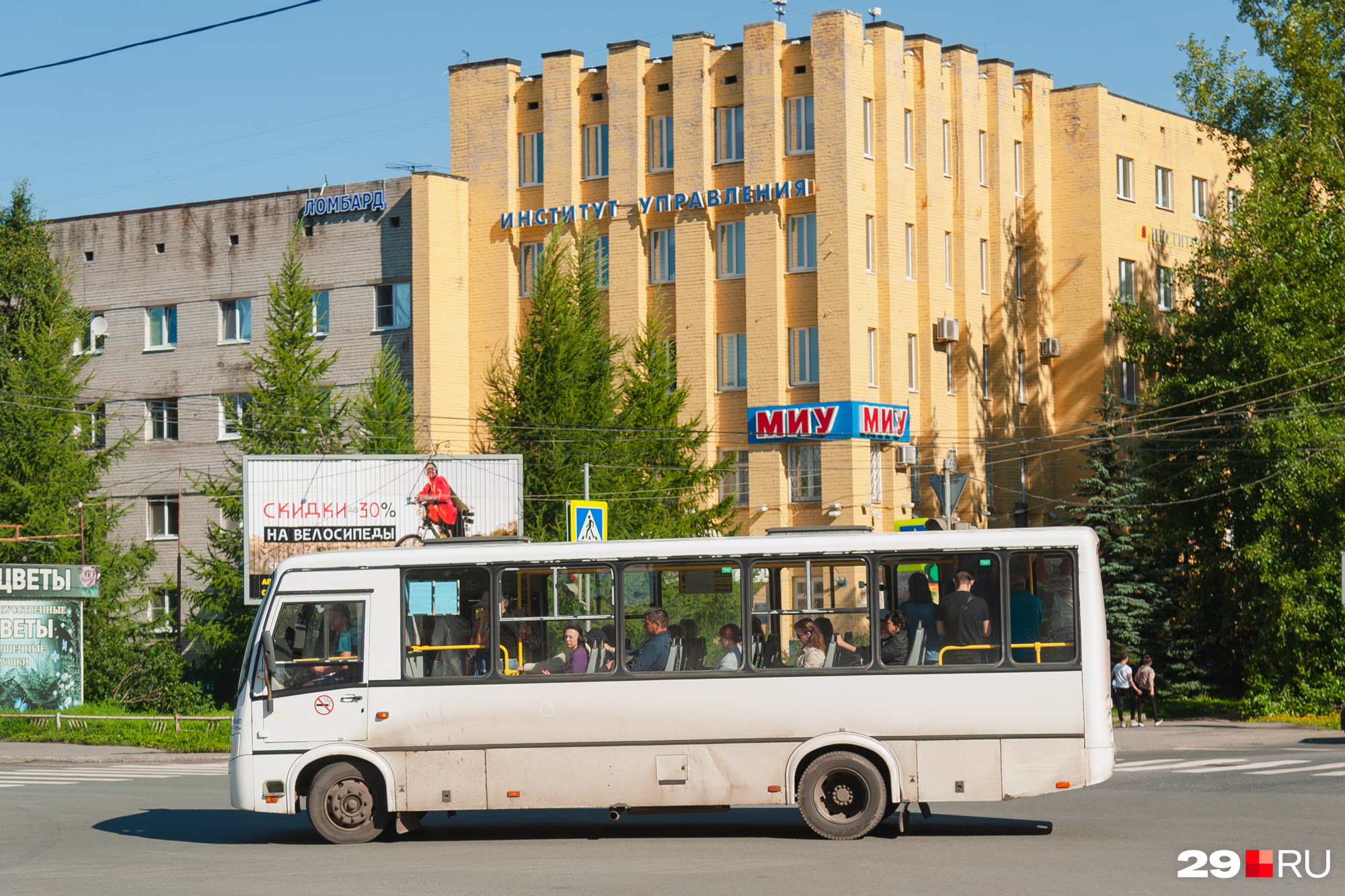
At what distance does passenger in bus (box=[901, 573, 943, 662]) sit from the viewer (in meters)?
15.1

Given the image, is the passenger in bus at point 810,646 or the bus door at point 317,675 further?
the bus door at point 317,675

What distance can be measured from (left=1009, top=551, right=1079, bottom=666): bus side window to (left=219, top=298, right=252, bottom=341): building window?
43.8 metres

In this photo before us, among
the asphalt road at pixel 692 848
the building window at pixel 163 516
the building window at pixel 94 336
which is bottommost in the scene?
the asphalt road at pixel 692 848

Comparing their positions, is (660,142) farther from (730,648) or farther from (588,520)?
(730,648)

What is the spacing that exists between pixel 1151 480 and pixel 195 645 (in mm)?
30414

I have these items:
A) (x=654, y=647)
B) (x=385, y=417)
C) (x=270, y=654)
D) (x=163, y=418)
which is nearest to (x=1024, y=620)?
(x=654, y=647)

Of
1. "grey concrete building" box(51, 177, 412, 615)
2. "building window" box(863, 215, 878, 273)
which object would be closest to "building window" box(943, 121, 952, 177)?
"building window" box(863, 215, 878, 273)

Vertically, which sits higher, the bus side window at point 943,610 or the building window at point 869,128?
the building window at point 869,128

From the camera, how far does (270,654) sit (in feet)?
50.9

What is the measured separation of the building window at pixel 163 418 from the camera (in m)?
56.3

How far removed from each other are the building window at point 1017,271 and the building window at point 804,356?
31.0 feet

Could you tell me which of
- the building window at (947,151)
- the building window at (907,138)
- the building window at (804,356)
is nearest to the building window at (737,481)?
the building window at (804,356)

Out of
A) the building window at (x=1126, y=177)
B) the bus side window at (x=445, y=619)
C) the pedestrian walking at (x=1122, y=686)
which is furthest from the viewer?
the building window at (x=1126, y=177)

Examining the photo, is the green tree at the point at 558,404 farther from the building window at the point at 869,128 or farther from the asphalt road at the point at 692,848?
the asphalt road at the point at 692,848
